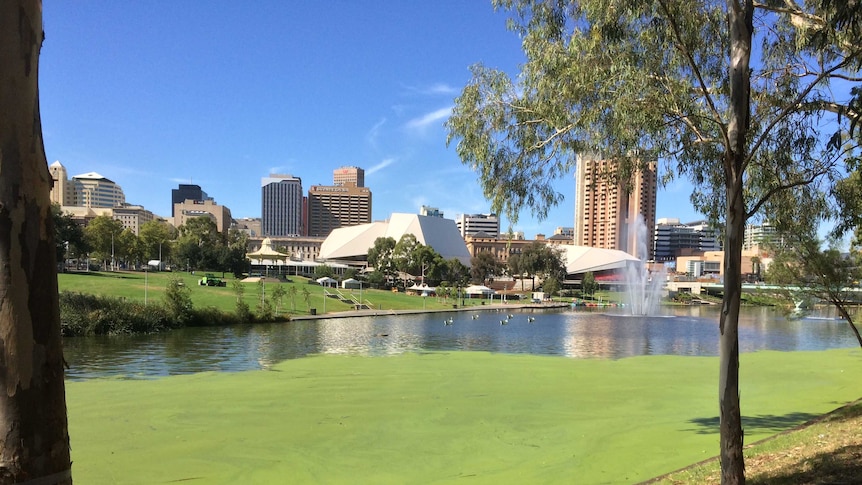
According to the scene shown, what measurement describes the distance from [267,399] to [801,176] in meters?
9.16

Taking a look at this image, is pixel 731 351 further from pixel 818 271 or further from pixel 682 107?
pixel 818 271

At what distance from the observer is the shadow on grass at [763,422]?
779cm

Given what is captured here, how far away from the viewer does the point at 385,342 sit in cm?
2388

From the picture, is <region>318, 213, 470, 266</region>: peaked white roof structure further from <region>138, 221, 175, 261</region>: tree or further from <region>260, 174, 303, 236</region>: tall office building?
<region>260, 174, 303, 236</region>: tall office building

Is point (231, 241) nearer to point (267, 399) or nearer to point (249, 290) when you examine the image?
point (249, 290)

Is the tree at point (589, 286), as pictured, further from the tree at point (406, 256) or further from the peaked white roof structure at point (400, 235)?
the tree at point (406, 256)

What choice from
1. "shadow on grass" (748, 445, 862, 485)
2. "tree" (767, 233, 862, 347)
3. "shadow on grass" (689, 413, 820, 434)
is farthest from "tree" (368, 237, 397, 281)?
"shadow on grass" (748, 445, 862, 485)

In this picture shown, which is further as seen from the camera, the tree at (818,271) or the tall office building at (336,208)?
the tall office building at (336,208)

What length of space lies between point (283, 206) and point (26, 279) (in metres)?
200

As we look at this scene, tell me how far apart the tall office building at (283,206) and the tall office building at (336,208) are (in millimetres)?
10844

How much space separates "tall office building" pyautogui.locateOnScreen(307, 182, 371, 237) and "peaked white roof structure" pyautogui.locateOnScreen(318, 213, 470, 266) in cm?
7758

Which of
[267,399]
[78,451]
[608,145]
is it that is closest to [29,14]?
[608,145]

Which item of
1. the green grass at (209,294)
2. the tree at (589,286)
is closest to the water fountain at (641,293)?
the green grass at (209,294)

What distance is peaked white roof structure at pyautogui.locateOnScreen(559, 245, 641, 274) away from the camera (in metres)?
92.6
